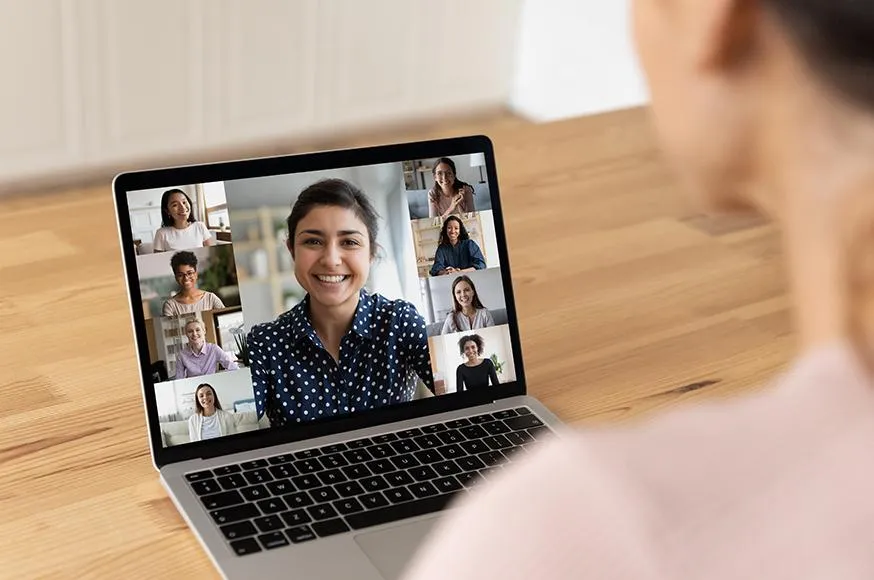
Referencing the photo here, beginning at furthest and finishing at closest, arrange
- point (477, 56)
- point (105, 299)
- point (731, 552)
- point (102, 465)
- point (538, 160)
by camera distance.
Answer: point (477, 56), point (538, 160), point (105, 299), point (102, 465), point (731, 552)

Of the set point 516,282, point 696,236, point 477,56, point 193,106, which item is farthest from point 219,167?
point 477,56

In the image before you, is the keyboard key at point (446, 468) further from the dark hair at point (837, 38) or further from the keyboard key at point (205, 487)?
the dark hair at point (837, 38)

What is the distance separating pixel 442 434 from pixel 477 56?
3.35 meters

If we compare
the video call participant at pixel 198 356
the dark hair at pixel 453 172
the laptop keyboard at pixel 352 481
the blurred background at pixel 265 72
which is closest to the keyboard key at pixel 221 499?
the laptop keyboard at pixel 352 481

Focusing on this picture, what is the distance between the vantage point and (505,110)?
14.3 feet

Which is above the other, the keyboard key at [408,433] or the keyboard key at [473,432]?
the keyboard key at [408,433]

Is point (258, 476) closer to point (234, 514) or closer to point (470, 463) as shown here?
point (234, 514)

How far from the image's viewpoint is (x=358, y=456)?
0.93 meters

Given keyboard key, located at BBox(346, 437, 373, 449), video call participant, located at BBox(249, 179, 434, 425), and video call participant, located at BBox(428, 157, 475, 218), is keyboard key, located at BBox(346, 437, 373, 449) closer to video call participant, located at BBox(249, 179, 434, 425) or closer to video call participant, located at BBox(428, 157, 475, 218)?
video call participant, located at BBox(249, 179, 434, 425)

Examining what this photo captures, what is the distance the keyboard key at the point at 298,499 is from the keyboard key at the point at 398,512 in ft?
0.12

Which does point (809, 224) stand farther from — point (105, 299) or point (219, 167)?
point (105, 299)

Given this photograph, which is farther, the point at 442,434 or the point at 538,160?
the point at 538,160

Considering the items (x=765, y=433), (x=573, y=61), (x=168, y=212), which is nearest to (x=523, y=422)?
(x=168, y=212)

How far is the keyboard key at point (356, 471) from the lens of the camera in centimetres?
91
